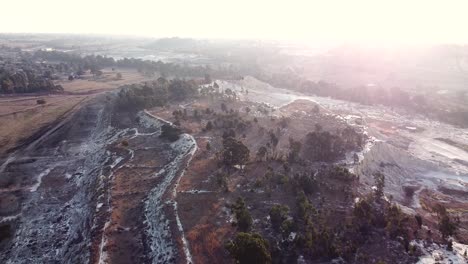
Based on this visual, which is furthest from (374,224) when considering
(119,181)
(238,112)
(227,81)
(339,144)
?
(227,81)

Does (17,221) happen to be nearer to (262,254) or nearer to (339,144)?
(262,254)

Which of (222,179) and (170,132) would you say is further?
(170,132)

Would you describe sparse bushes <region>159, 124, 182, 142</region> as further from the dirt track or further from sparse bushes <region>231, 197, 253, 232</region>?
sparse bushes <region>231, 197, 253, 232</region>

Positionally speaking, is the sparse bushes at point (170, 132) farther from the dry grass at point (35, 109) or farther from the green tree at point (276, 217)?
the green tree at point (276, 217)

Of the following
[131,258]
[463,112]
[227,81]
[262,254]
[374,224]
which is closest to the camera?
[262,254]

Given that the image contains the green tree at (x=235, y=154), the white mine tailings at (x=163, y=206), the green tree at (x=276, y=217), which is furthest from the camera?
the green tree at (x=235, y=154)

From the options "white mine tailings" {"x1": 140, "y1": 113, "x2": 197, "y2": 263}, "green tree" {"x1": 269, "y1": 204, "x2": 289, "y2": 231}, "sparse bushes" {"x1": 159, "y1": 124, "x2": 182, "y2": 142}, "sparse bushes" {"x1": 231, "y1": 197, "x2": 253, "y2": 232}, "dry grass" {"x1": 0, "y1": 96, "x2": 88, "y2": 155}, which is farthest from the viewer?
"dry grass" {"x1": 0, "y1": 96, "x2": 88, "y2": 155}

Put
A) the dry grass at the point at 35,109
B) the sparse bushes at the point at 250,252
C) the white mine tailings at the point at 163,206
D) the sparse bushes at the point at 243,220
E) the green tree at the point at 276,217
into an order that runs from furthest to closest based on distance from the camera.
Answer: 1. the dry grass at the point at 35,109
2. the green tree at the point at 276,217
3. the sparse bushes at the point at 243,220
4. the white mine tailings at the point at 163,206
5. the sparse bushes at the point at 250,252

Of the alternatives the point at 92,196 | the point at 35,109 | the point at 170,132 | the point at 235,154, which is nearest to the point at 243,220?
the point at 235,154

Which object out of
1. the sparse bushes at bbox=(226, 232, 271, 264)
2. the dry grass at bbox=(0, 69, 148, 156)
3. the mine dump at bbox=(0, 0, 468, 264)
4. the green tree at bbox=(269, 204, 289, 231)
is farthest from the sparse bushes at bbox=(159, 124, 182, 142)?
the sparse bushes at bbox=(226, 232, 271, 264)

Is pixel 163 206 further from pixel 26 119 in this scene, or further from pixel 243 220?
pixel 26 119

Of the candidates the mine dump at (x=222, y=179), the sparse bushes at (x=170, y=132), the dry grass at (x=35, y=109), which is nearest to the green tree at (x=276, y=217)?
the mine dump at (x=222, y=179)
